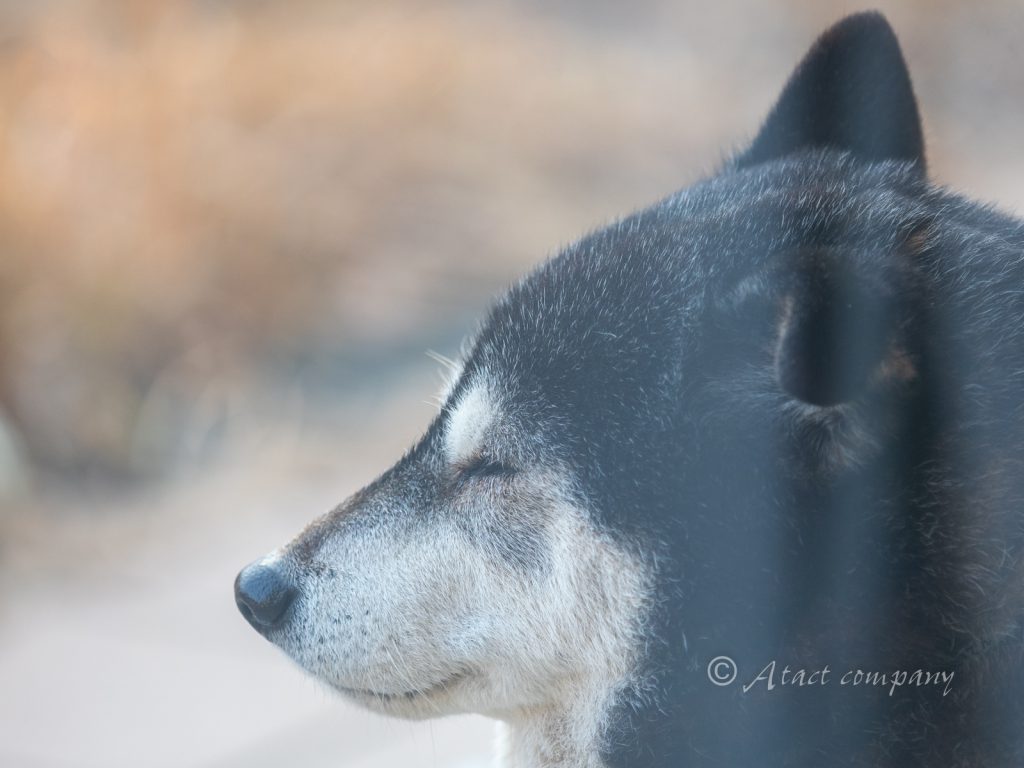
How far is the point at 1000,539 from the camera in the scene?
190 centimetres

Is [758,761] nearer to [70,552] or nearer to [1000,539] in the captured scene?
[1000,539]

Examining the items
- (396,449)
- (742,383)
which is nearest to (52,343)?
(396,449)

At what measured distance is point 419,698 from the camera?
2.35 metres

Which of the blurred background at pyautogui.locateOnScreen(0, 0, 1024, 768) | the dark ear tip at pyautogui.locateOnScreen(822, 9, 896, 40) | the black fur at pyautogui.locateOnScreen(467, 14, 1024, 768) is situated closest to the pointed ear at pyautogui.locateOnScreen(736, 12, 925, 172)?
the dark ear tip at pyautogui.locateOnScreen(822, 9, 896, 40)

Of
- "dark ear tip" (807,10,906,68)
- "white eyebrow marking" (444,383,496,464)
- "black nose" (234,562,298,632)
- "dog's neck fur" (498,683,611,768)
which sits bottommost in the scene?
"dog's neck fur" (498,683,611,768)

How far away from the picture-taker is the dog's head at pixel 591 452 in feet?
6.64

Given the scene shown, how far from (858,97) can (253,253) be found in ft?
17.6

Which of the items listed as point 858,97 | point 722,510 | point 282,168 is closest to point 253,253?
point 282,168

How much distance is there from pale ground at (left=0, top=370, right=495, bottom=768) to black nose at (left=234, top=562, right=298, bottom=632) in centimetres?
144

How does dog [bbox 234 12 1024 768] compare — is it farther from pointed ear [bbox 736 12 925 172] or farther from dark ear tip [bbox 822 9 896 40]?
dark ear tip [bbox 822 9 896 40]

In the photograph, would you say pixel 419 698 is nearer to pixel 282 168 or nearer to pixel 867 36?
pixel 867 36

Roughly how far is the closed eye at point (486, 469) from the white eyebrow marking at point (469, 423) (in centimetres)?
2

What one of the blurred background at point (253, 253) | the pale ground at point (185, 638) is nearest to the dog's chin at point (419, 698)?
the pale ground at point (185, 638)

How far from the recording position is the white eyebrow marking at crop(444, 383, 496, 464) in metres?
2.37
